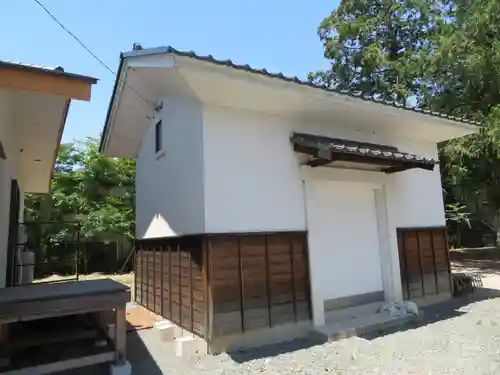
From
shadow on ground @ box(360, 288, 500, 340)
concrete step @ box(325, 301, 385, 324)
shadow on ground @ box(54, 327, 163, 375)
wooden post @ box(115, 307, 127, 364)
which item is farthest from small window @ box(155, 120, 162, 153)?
shadow on ground @ box(360, 288, 500, 340)

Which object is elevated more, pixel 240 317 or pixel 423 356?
pixel 240 317

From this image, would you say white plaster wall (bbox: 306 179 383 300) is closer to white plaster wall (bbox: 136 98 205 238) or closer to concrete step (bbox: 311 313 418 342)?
concrete step (bbox: 311 313 418 342)

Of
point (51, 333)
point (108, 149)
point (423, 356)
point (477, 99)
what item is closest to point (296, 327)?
point (423, 356)

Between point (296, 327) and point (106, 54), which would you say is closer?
point (296, 327)

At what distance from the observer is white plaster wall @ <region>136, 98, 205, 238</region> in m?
6.48

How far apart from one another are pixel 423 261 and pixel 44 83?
344 inches

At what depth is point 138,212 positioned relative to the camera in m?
10.6

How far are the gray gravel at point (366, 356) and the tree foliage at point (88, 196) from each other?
12.8 m

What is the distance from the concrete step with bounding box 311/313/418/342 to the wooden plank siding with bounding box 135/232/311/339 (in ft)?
1.46

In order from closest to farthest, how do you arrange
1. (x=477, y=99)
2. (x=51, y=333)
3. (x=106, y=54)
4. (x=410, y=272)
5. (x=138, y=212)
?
(x=51, y=333) < (x=106, y=54) < (x=410, y=272) < (x=138, y=212) < (x=477, y=99)

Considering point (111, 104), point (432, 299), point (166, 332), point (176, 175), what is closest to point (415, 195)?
point (432, 299)

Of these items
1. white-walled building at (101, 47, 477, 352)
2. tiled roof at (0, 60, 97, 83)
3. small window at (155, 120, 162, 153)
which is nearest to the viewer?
tiled roof at (0, 60, 97, 83)

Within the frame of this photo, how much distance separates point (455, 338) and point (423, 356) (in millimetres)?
1192

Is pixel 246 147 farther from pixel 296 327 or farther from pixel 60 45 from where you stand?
pixel 60 45
